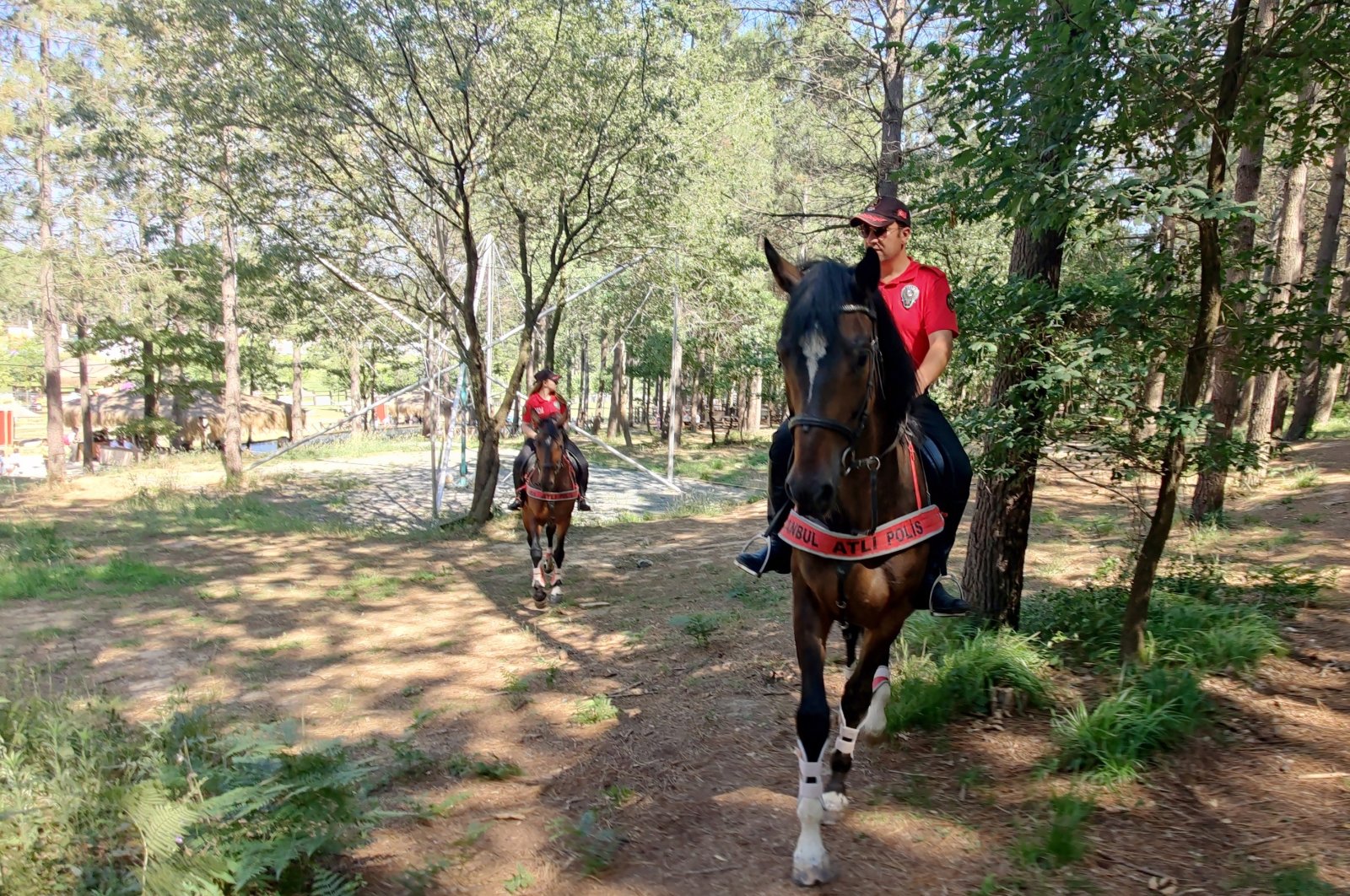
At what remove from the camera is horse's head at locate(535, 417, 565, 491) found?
32.6 feet

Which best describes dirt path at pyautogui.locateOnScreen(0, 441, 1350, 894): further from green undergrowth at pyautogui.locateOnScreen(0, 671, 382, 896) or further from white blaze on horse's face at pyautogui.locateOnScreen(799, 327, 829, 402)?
white blaze on horse's face at pyautogui.locateOnScreen(799, 327, 829, 402)

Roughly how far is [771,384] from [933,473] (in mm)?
36416

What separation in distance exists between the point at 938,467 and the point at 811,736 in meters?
1.54

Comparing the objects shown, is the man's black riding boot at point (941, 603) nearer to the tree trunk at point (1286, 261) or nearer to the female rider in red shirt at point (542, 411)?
the female rider in red shirt at point (542, 411)

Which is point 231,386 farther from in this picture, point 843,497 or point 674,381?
point 843,497

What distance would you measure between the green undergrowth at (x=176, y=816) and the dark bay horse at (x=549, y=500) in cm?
575

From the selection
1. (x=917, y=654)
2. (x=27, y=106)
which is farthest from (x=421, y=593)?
(x=27, y=106)

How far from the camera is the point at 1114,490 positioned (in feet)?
17.1

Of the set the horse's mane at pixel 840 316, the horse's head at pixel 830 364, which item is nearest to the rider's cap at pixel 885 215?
the horse's mane at pixel 840 316

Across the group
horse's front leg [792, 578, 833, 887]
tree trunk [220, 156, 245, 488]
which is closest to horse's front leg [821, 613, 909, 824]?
horse's front leg [792, 578, 833, 887]

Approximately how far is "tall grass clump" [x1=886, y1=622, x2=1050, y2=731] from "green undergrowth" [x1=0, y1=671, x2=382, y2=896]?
10.3 feet

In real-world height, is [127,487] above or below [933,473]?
below

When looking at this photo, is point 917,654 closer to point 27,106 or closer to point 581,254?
point 581,254

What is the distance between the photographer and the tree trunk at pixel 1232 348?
4.56m
